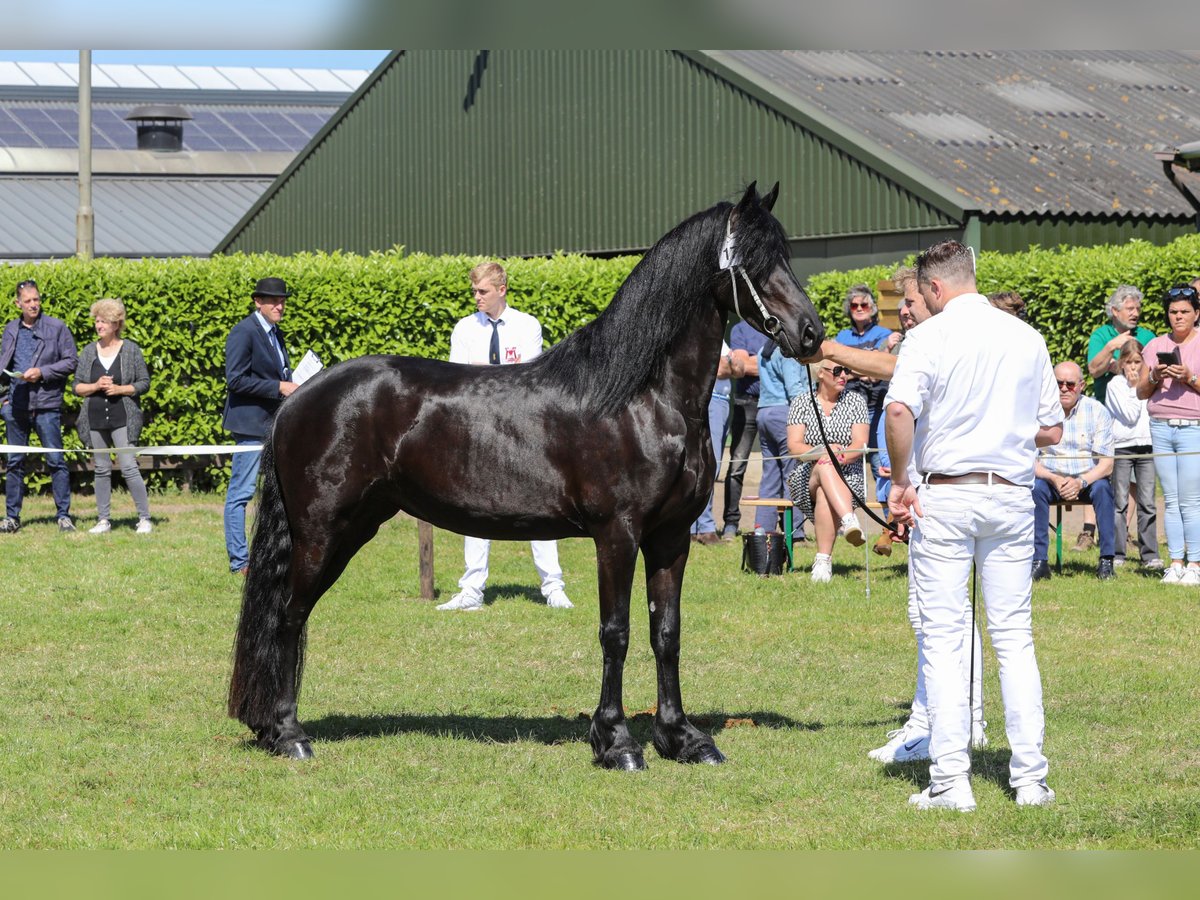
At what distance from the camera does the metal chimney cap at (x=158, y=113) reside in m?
39.5

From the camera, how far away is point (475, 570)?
1026 centimetres

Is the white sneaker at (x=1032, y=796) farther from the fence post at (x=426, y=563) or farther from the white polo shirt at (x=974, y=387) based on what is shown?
the fence post at (x=426, y=563)

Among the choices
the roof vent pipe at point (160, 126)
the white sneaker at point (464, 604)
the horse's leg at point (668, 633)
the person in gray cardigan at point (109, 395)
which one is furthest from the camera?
the roof vent pipe at point (160, 126)

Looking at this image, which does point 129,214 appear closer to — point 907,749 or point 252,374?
point 252,374

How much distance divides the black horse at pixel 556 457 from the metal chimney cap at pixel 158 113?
119 feet

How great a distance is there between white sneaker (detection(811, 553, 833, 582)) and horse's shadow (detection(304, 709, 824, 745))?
4.43 meters

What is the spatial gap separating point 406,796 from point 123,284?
1220 centimetres

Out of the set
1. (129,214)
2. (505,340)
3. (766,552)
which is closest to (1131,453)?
(766,552)

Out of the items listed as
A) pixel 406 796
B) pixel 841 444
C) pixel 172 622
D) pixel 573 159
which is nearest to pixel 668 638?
pixel 406 796

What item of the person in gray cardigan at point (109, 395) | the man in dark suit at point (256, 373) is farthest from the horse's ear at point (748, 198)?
the person in gray cardigan at point (109, 395)

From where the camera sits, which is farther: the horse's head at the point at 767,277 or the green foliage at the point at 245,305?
the green foliage at the point at 245,305

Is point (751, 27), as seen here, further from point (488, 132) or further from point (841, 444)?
point (488, 132)

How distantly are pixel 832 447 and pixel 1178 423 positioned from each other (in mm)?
2657

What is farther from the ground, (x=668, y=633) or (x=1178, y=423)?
(x=1178, y=423)
